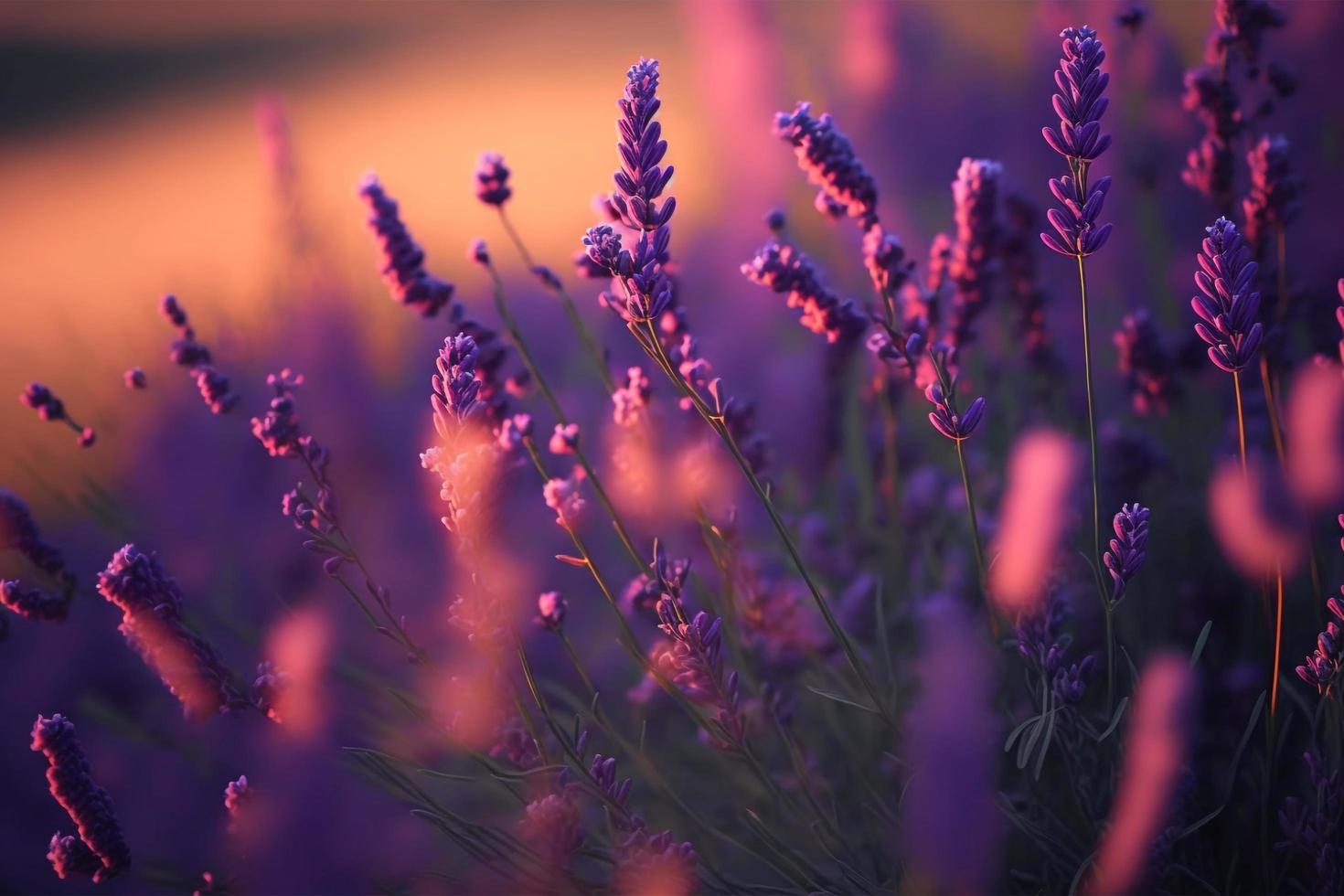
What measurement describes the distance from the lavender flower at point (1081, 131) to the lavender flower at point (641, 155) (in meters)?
0.30

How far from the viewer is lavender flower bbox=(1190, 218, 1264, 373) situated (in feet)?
2.47

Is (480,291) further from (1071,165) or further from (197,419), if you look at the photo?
(1071,165)

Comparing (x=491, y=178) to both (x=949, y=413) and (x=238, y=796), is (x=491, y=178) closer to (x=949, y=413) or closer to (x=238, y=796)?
(x=949, y=413)

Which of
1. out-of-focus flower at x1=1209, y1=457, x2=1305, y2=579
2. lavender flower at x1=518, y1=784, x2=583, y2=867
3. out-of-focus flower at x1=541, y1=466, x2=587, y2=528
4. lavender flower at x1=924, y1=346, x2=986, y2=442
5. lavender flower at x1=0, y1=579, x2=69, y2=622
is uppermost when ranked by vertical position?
lavender flower at x1=0, y1=579, x2=69, y2=622

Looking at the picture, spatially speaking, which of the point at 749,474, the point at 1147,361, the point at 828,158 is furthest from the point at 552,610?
the point at 1147,361

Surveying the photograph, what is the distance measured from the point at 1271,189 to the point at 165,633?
1225mm

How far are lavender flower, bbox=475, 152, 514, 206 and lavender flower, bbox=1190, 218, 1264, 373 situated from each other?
0.68m

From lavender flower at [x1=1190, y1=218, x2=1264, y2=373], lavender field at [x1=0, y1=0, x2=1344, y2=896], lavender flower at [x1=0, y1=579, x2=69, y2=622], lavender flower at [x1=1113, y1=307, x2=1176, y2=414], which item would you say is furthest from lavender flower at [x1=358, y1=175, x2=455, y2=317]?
lavender flower at [x1=1113, y1=307, x2=1176, y2=414]

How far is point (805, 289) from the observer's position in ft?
3.11

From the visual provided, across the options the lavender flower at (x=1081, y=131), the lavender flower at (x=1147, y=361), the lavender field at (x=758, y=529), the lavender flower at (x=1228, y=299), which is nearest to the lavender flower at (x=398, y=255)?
the lavender field at (x=758, y=529)

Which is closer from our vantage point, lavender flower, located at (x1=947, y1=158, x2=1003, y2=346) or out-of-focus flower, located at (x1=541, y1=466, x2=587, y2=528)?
out-of-focus flower, located at (x1=541, y1=466, x2=587, y2=528)

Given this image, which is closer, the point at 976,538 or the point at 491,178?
the point at 976,538

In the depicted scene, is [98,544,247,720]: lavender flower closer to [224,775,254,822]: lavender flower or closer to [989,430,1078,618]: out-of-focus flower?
[224,775,254,822]: lavender flower

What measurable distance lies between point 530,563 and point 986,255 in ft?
2.97
